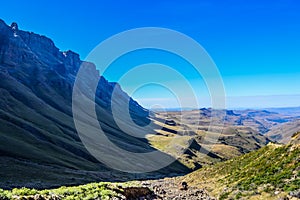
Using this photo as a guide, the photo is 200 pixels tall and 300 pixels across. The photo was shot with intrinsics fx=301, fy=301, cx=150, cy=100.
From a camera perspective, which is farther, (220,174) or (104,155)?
(104,155)

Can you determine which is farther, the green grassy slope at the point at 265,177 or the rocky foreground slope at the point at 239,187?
the green grassy slope at the point at 265,177

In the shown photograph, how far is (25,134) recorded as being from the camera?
136m

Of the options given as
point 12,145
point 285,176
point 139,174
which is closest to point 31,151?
point 12,145

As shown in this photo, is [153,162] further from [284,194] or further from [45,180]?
[284,194]

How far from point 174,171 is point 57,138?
77557 millimetres

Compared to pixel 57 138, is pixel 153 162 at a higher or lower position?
lower

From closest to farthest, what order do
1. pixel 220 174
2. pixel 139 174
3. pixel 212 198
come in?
1. pixel 212 198
2. pixel 220 174
3. pixel 139 174

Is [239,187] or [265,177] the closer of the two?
[265,177]

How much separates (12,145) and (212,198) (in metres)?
89.3

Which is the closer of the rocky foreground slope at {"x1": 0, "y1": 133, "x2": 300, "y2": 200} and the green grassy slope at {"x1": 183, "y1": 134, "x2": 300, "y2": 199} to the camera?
the rocky foreground slope at {"x1": 0, "y1": 133, "x2": 300, "y2": 200}

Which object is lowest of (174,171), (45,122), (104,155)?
(174,171)

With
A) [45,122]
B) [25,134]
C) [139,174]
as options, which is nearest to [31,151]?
[25,134]

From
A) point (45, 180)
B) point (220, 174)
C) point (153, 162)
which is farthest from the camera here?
point (153, 162)

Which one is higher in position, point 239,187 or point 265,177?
point 265,177
